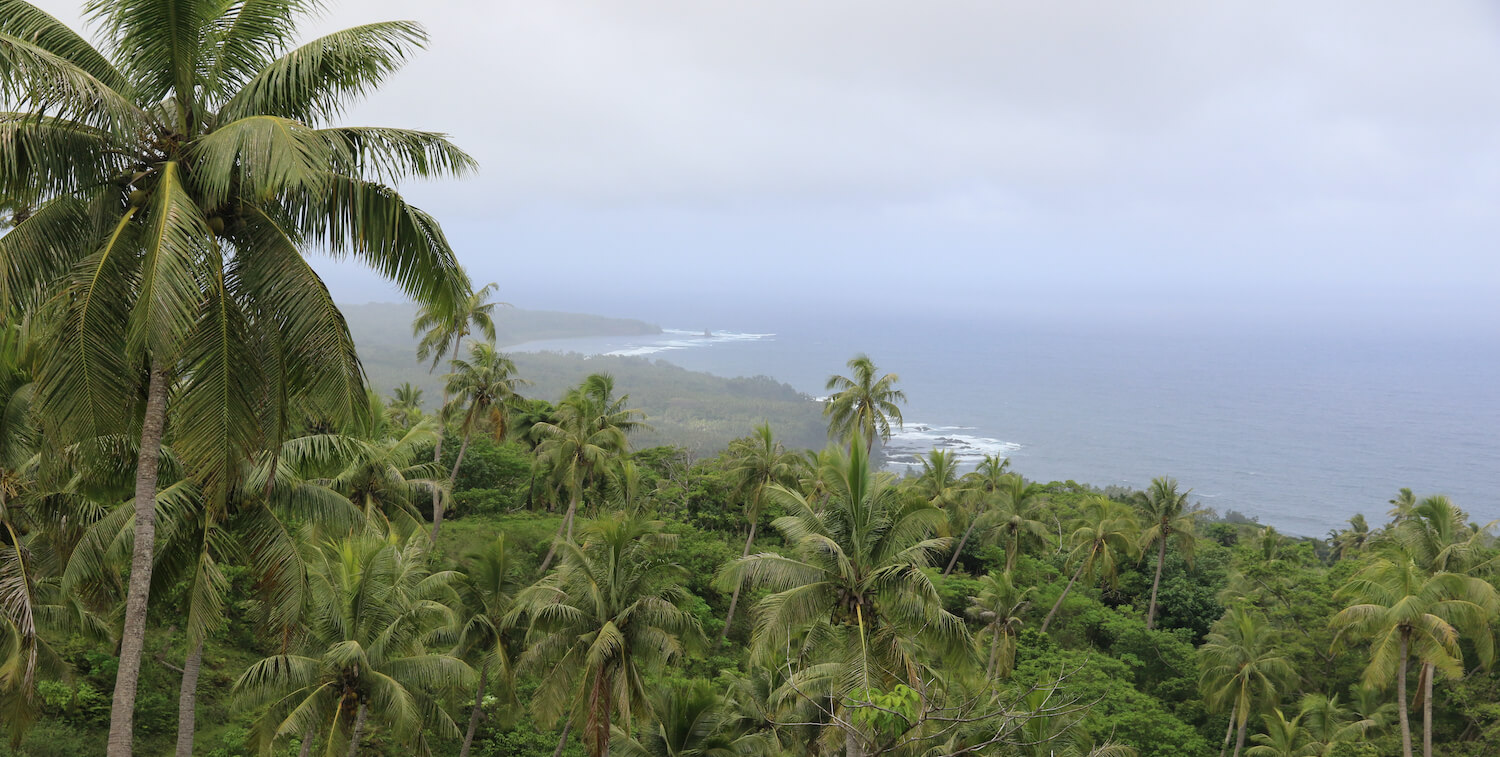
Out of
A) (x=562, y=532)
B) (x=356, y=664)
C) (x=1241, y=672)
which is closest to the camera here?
(x=356, y=664)

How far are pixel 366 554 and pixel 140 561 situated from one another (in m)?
7.51

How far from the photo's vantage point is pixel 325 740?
44.8 feet

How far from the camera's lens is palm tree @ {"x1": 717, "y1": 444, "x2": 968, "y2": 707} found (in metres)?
13.9

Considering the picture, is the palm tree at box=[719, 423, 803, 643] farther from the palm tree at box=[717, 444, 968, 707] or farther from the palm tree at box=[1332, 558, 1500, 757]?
the palm tree at box=[1332, 558, 1500, 757]

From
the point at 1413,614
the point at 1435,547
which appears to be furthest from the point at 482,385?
the point at 1435,547

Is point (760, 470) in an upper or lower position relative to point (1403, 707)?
upper

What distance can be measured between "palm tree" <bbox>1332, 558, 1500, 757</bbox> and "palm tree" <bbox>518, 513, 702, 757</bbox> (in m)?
20.1

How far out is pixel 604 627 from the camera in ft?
50.6

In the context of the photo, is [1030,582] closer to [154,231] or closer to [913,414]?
[154,231]

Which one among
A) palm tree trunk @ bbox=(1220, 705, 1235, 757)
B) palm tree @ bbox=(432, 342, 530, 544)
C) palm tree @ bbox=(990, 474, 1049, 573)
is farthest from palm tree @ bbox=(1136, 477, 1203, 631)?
palm tree @ bbox=(432, 342, 530, 544)

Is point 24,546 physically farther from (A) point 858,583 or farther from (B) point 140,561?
(A) point 858,583

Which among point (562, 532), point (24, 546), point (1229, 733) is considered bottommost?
point (1229, 733)

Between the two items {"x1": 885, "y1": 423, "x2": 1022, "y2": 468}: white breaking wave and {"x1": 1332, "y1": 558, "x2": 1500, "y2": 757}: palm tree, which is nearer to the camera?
{"x1": 1332, "y1": 558, "x2": 1500, "y2": 757}: palm tree

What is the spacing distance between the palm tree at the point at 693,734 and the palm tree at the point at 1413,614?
18738 millimetres
